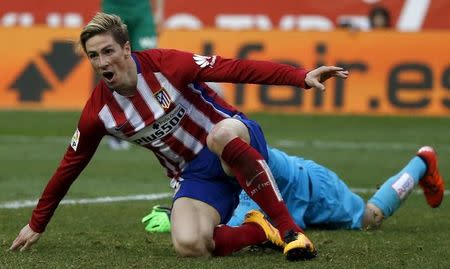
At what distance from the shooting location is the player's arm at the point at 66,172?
5.71m

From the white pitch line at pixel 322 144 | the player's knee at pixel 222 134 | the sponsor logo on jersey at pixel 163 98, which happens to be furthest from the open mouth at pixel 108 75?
the white pitch line at pixel 322 144

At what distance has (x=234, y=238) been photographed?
18.5 ft

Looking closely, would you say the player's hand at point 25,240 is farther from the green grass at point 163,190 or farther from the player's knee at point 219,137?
the player's knee at point 219,137

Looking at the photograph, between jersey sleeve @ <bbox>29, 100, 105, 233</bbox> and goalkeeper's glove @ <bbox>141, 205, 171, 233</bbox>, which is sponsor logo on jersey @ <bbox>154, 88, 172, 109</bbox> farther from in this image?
goalkeeper's glove @ <bbox>141, 205, 171, 233</bbox>

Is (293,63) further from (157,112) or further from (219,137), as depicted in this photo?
(219,137)

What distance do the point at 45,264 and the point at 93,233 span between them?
121 cm

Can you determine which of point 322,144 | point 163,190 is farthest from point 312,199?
point 322,144

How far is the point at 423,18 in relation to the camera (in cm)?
1986

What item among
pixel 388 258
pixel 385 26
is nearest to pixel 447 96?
pixel 385 26

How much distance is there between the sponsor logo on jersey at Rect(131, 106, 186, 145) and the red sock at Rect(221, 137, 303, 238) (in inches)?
16.7

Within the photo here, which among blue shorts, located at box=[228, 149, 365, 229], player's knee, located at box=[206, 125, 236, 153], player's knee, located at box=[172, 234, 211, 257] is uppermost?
player's knee, located at box=[206, 125, 236, 153]

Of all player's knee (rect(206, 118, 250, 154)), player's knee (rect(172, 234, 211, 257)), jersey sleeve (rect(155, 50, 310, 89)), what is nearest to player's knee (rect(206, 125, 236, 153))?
player's knee (rect(206, 118, 250, 154))

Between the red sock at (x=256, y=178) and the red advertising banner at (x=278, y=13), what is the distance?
14.2m

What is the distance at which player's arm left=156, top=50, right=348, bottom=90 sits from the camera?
539cm
